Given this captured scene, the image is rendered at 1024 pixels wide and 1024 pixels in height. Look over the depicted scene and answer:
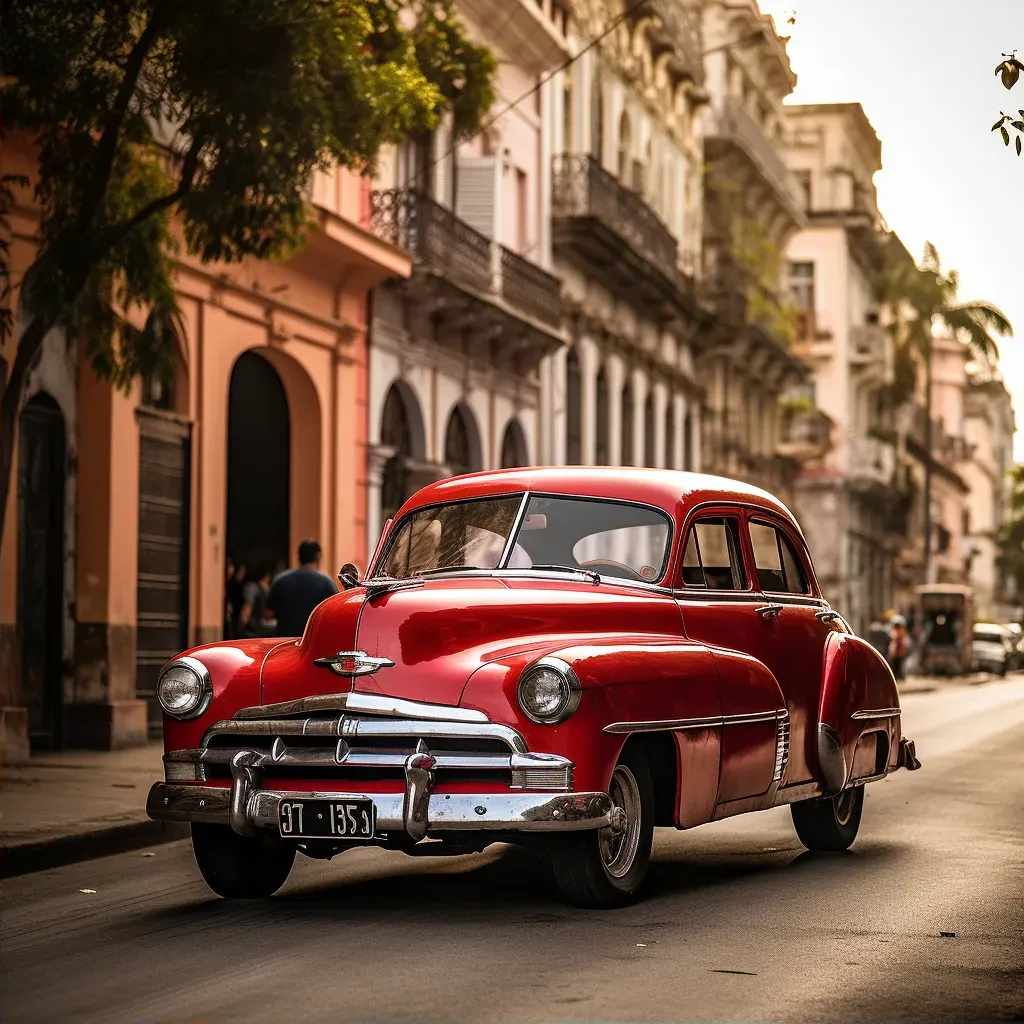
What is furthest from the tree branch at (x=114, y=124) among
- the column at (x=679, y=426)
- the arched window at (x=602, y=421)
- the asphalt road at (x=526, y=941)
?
the column at (x=679, y=426)

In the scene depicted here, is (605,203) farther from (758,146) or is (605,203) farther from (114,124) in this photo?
(114,124)

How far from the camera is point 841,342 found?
64188 mm

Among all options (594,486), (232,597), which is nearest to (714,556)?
(594,486)

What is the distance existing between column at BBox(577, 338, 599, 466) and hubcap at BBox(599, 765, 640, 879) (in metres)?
25.6

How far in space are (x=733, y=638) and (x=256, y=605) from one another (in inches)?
455

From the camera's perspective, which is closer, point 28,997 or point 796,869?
point 28,997

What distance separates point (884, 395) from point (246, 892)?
213 feet

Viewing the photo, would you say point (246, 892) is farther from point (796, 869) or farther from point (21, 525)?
point (21, 525)

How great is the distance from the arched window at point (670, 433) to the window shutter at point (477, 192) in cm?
1377

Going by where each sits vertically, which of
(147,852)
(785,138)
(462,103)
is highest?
(785,138)

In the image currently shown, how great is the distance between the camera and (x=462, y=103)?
1995cm

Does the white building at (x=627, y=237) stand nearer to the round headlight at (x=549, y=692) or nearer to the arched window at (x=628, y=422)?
the arched window at (x=628, y=422)

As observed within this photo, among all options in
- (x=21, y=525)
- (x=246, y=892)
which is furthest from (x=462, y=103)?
(x=246, y=892)

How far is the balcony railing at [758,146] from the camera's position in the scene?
4491 centimetres
